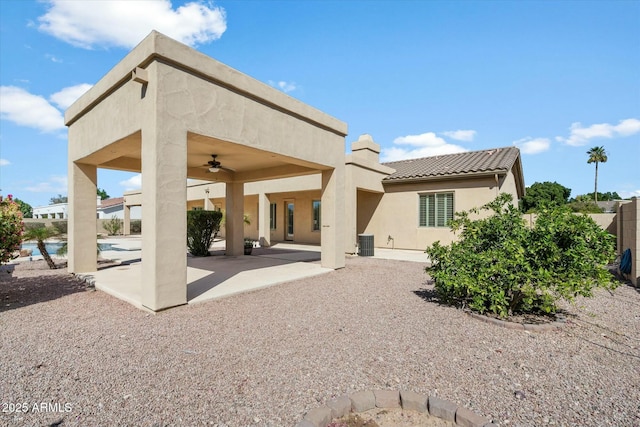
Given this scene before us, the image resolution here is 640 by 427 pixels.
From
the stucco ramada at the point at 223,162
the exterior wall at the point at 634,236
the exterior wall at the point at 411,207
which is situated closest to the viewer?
the stucco ramada at the point at 223,162

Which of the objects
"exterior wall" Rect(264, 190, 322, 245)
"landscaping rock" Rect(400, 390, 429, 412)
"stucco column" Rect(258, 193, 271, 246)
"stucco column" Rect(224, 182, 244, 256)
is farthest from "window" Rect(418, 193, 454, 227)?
"landscaping rock" Rect(400, 390, 429, 412)

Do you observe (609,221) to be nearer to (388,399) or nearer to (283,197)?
(283,197)

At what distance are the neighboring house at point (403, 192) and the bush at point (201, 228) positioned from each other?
16.3 feet

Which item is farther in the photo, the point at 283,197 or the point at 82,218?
the point at 283,197

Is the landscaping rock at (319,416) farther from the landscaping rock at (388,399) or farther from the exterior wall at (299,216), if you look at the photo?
the exterior wall at (299,216)

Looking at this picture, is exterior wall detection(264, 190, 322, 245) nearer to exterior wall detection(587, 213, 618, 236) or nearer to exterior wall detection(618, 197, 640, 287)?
exterior wall detection(618, 197, 640, 287)

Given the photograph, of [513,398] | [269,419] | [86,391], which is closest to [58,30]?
[86,391]

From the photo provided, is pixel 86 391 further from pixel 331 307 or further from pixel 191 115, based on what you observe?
pixel 191 115

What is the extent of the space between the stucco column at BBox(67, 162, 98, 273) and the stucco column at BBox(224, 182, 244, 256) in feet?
16.0

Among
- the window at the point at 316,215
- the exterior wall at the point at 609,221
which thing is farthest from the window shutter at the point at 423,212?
the exterior wall at the point at 609,221

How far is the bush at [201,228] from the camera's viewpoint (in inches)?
507

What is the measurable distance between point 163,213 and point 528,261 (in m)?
6.52

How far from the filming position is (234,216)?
518 inches

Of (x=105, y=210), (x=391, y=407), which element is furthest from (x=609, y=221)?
(x=105, y=210)
